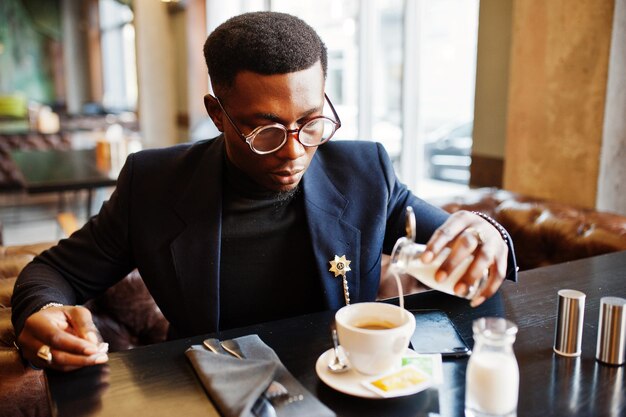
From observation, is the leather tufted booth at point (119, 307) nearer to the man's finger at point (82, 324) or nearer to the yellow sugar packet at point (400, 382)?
the man's finger at point (82, 324)

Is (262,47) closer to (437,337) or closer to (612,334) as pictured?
(437,337)

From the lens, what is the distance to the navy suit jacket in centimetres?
130

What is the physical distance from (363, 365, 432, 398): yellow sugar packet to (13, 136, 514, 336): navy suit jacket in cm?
46

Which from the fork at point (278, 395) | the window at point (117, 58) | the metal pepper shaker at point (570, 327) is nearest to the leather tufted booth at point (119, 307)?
the fork at point (278, 395)

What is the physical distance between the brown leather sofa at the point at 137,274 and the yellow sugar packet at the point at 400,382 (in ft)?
2.39

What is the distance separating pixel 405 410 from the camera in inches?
32.1

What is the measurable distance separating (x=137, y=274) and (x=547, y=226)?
1.51 metres

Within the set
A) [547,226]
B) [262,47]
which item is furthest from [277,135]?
[547,226]

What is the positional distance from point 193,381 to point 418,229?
695 millimetres

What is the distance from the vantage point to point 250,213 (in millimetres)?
1382

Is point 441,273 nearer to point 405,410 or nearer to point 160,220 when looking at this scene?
point 405,410

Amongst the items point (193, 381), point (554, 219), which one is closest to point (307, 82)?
point (193, 381)

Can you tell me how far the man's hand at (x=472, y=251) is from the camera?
91 centimetres

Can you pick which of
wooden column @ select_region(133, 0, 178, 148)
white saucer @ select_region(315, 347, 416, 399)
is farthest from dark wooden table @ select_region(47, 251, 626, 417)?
wooden column @ select_region(133, 0, 178, 148)
